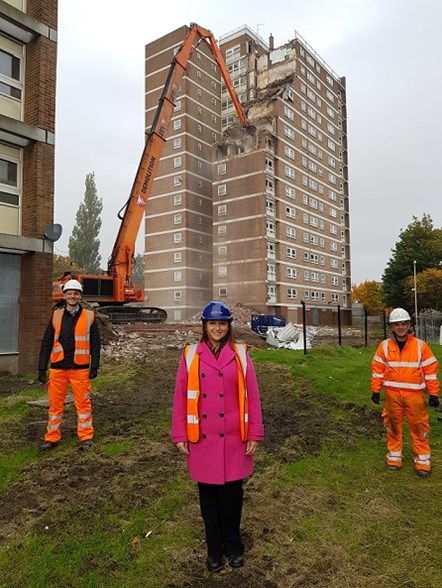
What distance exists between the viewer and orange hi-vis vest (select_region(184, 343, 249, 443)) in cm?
298

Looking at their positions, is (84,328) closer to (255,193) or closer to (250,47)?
(255,193)

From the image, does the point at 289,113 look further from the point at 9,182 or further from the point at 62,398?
the point at 62,398

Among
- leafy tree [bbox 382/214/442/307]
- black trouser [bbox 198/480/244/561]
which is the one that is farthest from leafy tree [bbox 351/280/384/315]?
black trouser [bbox 198/480/244/561]

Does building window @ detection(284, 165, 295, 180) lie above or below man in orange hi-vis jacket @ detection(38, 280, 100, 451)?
above

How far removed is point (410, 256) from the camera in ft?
161

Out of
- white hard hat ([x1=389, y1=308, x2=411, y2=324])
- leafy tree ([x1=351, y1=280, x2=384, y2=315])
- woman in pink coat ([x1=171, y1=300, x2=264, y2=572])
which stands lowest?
woman in pink coat ([x1=171, y1=300, x2=264, y2=572])

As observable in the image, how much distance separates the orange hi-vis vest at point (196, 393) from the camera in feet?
9.78

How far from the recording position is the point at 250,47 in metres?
54.7

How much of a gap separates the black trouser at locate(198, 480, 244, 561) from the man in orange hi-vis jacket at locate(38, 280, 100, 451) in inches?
118

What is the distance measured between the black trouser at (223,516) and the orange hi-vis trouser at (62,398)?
3029 mm

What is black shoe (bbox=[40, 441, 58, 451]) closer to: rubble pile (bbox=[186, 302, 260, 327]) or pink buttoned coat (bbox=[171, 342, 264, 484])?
pink buttoned coat (bbox=[171, 342, 264, 484])

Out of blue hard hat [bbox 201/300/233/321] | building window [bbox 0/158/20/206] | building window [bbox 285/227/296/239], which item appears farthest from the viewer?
building window [bbox 285/227/296/239]

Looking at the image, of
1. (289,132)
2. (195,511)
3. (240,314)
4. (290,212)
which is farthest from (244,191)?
(195,511)

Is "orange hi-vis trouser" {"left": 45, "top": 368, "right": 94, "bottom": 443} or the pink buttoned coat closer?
the pink buttoned coat
